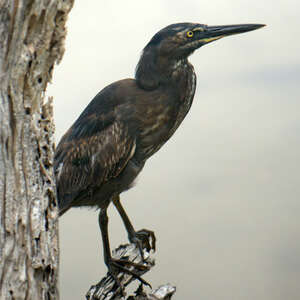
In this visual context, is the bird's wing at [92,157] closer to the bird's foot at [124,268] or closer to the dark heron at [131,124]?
the dark heron at [131,124]

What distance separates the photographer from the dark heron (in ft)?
12.5

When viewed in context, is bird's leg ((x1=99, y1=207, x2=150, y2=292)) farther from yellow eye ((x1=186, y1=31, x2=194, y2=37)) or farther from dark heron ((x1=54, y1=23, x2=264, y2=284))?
yellow eye ((x1=186, y1=31, x2=194, y2=37))

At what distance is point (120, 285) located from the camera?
3586 mm

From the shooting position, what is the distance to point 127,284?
3662 millimetres

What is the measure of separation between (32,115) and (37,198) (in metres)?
0.37

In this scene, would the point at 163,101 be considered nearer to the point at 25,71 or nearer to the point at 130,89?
the point at 130,89

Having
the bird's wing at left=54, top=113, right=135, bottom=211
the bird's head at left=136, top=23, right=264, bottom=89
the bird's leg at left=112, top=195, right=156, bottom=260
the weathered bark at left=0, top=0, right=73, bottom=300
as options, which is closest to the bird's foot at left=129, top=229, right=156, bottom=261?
the bird's leg at left=112, top=195, right=156, bottom=260

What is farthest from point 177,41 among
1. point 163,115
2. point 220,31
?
point 163,115

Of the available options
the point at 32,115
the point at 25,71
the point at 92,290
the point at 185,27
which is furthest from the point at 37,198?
the point at 185,27

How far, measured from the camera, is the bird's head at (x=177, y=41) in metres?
3.85

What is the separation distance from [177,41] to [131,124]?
27.3 inches

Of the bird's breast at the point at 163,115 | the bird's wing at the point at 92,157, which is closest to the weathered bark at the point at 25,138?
the bird's wing at the point at 92,157

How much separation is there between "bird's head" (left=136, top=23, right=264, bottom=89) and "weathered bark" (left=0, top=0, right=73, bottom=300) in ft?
5.15

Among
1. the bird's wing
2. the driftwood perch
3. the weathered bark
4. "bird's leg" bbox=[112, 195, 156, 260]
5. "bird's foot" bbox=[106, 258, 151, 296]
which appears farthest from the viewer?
"bird's leg" bbox=[112, 195, 156, 260]
